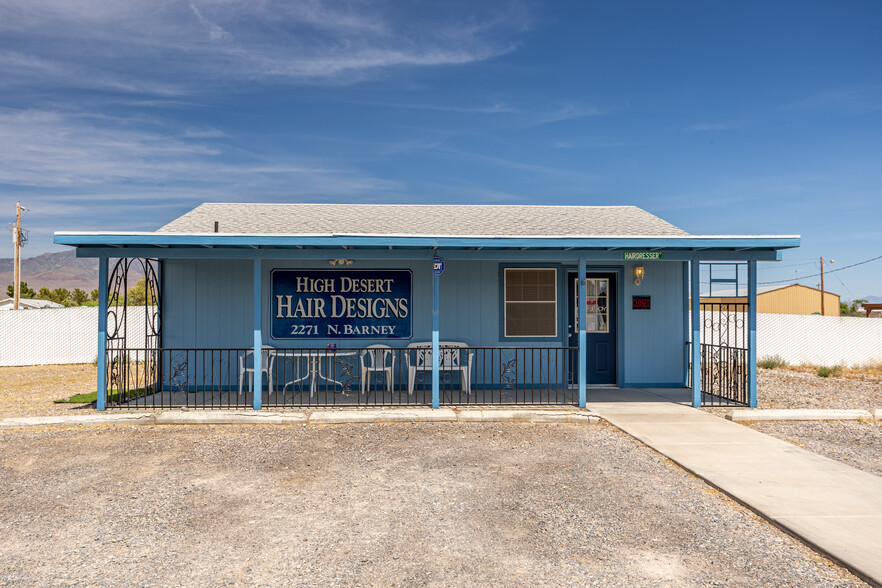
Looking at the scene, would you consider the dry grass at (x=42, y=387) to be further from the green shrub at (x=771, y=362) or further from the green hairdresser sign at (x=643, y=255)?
the green shrub at (x=771, y=362)

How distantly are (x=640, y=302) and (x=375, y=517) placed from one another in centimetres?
792

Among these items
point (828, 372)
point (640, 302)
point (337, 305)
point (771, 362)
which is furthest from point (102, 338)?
point (771, 362)

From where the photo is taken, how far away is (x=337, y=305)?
1072 centimetres

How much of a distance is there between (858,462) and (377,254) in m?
6.84

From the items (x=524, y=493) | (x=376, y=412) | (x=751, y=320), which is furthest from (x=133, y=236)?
(x=751, y=320)

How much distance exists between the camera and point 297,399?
982 cm

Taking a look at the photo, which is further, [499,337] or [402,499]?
[499,337]

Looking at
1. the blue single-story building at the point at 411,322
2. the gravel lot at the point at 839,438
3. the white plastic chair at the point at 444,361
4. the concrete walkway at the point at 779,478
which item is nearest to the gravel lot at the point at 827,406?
the gravel lot at the point at 839,438

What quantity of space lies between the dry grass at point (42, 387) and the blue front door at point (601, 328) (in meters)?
9.07

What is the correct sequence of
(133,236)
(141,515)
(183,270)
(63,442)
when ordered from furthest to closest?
(183,270) → (133,236) → (63,442) → (141,515)

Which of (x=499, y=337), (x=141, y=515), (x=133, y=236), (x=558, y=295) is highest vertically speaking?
(x=133, y=236)

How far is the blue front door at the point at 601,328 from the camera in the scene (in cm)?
1112

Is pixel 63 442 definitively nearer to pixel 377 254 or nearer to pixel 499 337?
pixel 377 254

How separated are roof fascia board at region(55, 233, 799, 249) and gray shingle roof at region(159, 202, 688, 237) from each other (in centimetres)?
178
